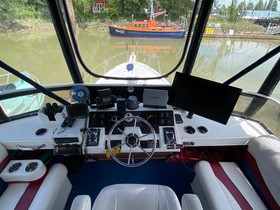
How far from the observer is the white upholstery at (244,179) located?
1.31m

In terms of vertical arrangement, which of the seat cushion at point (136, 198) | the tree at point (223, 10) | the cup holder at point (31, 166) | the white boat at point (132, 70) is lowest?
the cup holder at point (31, 166)

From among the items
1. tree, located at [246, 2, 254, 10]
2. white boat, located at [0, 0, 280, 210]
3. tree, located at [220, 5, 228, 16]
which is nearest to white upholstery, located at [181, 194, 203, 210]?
white boat, located at [0, 0, 280, 210]

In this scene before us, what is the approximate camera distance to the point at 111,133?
1.42m

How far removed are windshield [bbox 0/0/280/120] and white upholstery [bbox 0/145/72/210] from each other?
2.81 ft

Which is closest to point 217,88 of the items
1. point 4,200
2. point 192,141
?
point 192,141

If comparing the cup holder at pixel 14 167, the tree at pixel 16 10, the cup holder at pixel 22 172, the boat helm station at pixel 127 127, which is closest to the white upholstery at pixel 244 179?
the boat helm station at pixel 127 127

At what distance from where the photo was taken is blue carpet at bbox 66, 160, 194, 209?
1.87m

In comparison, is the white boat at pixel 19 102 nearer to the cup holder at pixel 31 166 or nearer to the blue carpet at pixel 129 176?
the cup holder at pixel 31 166

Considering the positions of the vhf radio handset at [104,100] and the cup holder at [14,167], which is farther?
the vhf radio handset at [104,100]

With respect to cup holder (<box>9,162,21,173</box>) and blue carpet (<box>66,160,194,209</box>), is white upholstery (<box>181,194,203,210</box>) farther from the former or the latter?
cup holder (<box>9,162,21,173</box>)

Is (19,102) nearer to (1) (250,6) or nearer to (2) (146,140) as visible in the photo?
(2) (146,140)

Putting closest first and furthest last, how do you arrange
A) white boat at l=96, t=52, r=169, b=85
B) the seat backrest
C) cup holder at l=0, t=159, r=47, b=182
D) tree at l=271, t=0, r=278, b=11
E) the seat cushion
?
the seat cushion → the seat backrest → cup holder at l=0, t=159, r=47, b=182 → tree at l=271, t=0, r=278, b=11 → white boat at l=96, t=52, r=169, b=85

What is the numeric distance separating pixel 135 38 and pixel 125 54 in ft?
1.25

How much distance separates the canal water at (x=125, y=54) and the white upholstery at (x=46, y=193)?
1.10 meters
